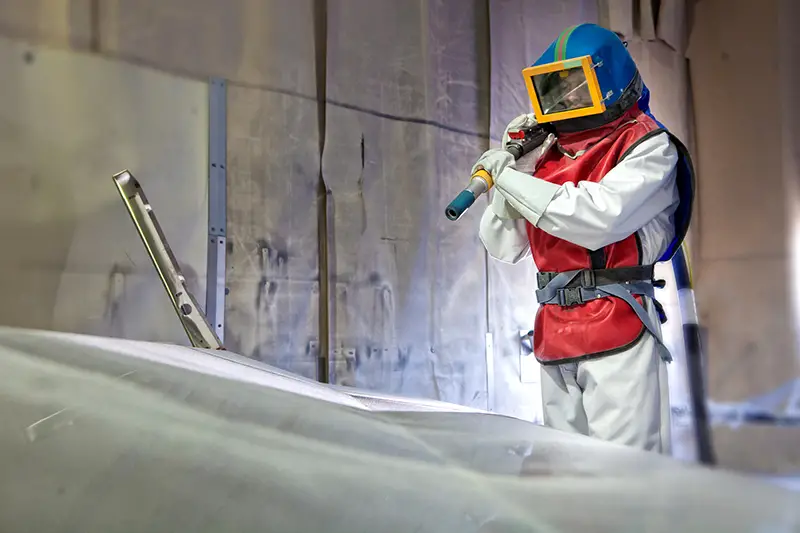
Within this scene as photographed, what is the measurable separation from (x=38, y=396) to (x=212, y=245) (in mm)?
1111

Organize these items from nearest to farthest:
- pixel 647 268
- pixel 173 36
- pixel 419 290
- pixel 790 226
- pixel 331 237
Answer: pixel 647 268
pixel 173 36
pixel 331 237
pixel 419 290
pixel 790 226

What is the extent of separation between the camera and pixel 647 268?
4.16 ft

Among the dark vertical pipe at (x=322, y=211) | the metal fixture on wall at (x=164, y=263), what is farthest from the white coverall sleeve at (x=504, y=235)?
the metal fixture on wall at (x=164, y=263)

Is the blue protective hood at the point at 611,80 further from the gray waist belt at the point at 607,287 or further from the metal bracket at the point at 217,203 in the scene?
the metal bracket at the point at 217,203

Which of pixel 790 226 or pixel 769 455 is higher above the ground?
pixel 790 226

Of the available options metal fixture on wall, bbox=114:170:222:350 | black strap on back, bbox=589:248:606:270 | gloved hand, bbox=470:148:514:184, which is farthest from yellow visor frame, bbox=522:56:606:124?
metal fixture on wall, bbox=114:170:222:350

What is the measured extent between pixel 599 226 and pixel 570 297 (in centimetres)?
16

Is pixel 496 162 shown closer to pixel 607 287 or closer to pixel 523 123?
pixel 523 123

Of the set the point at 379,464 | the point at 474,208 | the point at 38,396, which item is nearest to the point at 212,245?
the point at 474,208

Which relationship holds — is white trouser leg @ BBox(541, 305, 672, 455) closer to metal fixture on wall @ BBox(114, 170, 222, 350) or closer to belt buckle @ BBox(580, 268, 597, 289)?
belt buckle @ BBox(580, 268, 597, 289)

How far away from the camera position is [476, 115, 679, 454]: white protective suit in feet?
3.81

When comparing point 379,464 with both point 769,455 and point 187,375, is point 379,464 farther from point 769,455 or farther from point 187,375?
point 769,455

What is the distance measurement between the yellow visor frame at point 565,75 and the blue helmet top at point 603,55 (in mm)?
16

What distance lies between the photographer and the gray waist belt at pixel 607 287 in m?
1.22
